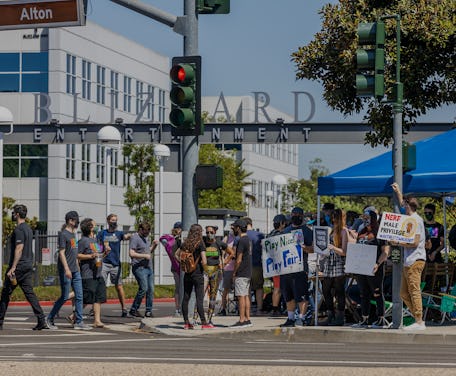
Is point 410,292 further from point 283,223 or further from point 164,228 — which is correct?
point 164,228

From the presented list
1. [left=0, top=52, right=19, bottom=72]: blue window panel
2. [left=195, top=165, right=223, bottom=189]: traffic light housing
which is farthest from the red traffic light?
[left=0, top=52, right=19, bottom=72]: blue window panel

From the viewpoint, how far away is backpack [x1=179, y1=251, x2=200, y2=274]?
66.1ft

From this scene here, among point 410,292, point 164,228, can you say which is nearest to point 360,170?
point 410,292

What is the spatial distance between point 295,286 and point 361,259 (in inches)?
49.4

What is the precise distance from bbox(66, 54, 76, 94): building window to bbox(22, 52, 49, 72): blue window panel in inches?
53.1

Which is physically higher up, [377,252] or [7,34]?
[7,34]

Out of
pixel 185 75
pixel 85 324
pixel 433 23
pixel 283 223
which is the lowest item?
pixel 85 324

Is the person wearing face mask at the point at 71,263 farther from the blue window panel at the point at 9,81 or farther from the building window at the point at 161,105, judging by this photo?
the building window at the point at 161,105

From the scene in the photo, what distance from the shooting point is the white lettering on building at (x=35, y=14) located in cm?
2223

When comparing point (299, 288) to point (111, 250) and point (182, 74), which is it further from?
point (111, 250)

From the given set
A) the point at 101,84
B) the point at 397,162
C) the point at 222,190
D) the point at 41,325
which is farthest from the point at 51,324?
the point at 101,84

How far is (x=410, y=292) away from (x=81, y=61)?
57.2 metres

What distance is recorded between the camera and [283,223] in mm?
22281

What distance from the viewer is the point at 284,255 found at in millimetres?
20703
